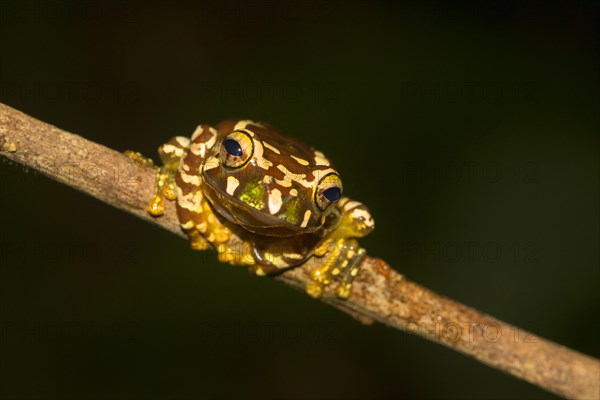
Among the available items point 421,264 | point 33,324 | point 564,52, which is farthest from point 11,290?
point 564,52

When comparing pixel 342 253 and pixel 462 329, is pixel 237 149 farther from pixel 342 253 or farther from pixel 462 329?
pixel 462 329

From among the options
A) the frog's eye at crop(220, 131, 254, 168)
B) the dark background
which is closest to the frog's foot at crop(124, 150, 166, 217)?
the frog's eye at crop(220, 131, 254, 168)

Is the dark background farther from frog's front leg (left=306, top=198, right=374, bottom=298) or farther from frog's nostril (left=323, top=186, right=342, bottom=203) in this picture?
frog's nostril (left=323, top=186, right=342, bottom=203)

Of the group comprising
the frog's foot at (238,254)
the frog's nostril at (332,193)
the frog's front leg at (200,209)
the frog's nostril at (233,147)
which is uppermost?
the frog's nostril at (233,147)

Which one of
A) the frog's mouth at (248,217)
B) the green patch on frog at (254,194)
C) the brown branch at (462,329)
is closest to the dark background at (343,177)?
the brown branch at (462,329)

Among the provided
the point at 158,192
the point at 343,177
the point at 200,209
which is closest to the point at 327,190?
the point at 200,209

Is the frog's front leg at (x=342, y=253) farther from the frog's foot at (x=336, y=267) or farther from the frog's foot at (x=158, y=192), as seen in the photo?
the frog's foot at (x=158, y=192)
